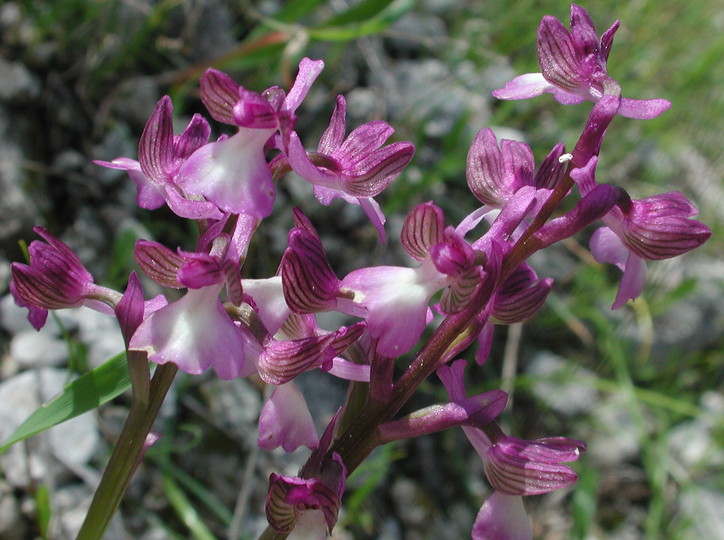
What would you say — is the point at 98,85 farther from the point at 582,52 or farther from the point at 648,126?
the point at 648,126

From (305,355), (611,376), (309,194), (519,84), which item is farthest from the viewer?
(611,376)

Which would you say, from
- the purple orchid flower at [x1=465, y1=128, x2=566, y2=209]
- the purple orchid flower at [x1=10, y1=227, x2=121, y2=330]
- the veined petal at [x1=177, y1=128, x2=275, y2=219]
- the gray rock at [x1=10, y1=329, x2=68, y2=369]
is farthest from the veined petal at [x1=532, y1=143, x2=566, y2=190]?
the gray rock at [x1=10, y1=329, x2=68, y2=369]

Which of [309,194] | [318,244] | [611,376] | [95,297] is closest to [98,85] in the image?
[309,194]

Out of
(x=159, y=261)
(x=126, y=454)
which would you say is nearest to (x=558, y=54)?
(x=159, y=261)

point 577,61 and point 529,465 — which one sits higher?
point 577,61

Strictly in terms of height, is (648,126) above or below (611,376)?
above

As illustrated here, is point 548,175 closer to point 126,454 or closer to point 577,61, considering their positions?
point 577,61

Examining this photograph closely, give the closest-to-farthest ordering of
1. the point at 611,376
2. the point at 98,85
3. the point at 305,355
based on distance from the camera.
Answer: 1. the point at 305,355
2. the point at 98,85
3. the point at 611,376

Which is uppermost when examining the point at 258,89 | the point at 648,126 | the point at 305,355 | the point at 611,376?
the point at 305,355
